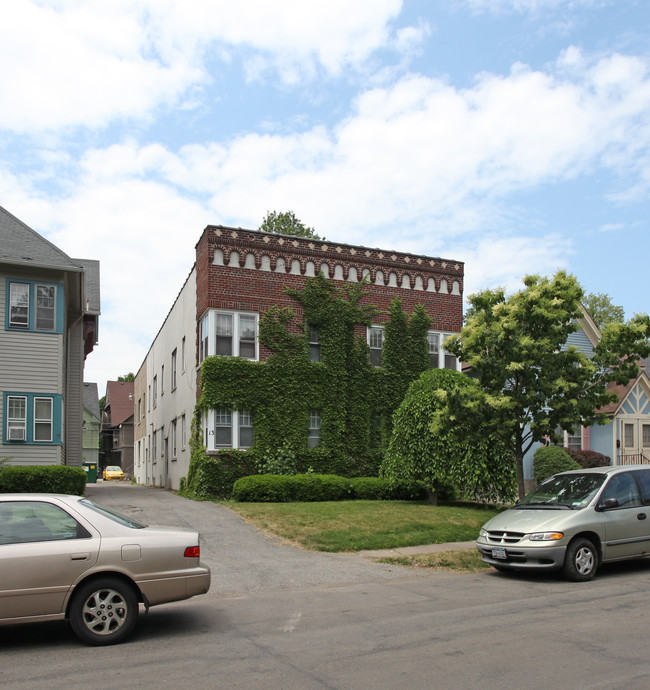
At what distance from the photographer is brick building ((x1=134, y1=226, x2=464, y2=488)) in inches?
863

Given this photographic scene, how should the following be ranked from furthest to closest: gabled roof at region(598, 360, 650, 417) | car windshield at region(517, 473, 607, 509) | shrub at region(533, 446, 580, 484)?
gabled roof at region(598, 360, 650, 417)
shrub at region(533, 446, 580, 484)
car windshield at region(517, 473, 607, 509)

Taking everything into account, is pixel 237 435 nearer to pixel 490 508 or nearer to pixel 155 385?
pixel 490 508

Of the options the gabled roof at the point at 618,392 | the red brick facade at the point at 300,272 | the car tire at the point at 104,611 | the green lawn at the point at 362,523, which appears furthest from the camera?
the gabled roof at the point at 618,392

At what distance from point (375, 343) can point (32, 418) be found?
10.9 metres

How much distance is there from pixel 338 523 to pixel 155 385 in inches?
801

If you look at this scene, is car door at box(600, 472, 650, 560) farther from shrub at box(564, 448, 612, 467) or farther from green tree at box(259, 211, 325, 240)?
green tree at box(259, 211, 325, 240)

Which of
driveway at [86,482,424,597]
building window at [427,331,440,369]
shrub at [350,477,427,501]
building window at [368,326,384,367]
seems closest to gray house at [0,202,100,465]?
driveway at [86,482,424,597]

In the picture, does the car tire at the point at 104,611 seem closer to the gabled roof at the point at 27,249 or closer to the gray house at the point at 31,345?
the gray house at the point at 31,345

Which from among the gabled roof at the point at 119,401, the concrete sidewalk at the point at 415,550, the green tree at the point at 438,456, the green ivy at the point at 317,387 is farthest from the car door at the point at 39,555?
the gabled roof at the point at 119,401

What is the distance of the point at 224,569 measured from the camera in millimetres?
11266

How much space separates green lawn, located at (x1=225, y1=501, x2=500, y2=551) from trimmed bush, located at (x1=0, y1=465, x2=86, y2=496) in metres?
4.31

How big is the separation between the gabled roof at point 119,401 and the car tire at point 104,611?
58578mm

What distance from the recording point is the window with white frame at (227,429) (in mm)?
21406

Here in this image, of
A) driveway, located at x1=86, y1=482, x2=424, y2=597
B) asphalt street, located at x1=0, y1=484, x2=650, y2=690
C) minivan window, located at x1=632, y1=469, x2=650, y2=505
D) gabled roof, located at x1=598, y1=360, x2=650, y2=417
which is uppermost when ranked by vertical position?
gabled roof, located at x1=598, y1=360, x2=650, y2=417
